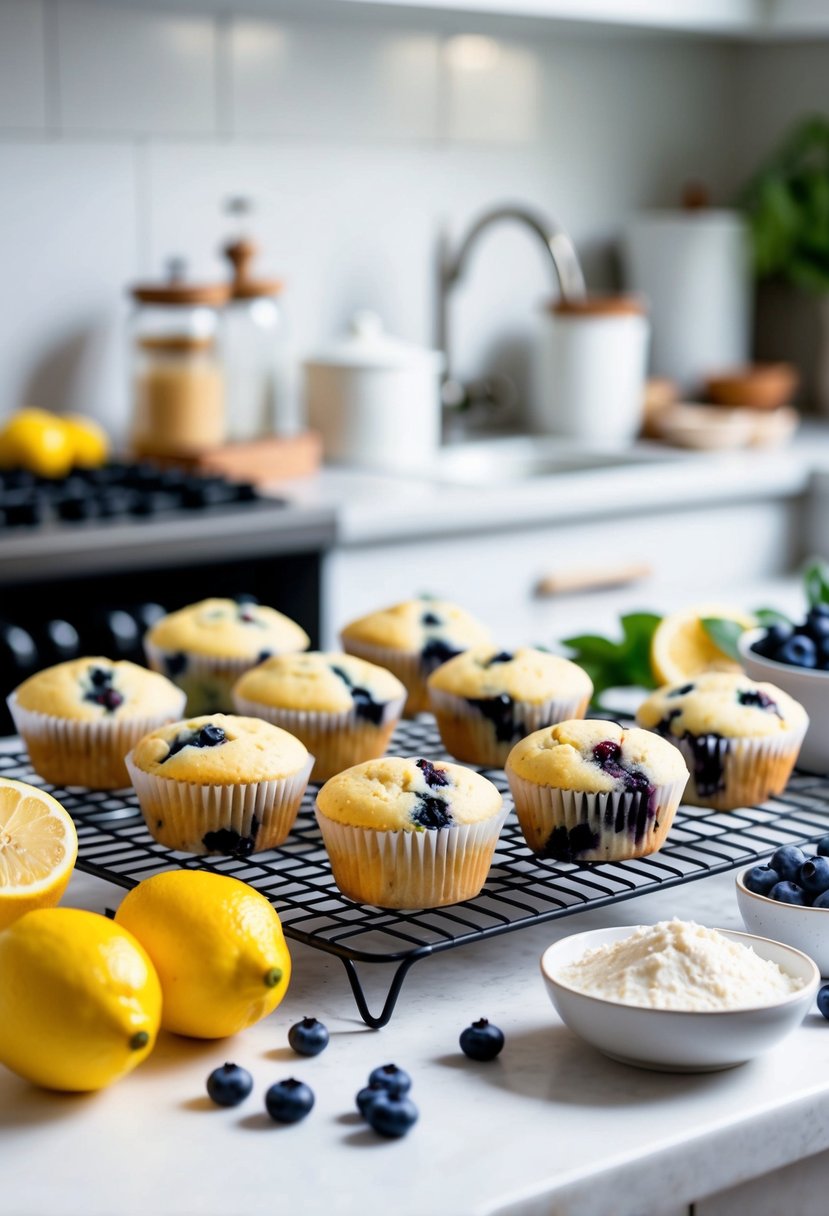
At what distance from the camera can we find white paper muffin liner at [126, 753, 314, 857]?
3.78 ft

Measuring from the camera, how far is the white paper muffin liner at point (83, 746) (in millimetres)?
1293

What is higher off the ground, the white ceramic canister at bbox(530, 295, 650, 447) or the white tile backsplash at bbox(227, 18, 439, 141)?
the white tile backsplash at bbox(227, 18, 439, 141)

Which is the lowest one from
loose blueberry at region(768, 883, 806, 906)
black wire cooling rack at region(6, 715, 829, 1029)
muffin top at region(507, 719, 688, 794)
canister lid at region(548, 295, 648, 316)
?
black wire cooling rack at region(6, 715, 829, 1029)

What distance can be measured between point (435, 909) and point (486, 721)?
0.35m

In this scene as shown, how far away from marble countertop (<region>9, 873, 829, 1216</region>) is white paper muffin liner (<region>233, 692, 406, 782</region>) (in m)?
0.38

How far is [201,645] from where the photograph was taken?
4.94 feet

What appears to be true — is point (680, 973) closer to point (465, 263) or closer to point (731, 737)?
→ point (731, 737)

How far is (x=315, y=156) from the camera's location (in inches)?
132

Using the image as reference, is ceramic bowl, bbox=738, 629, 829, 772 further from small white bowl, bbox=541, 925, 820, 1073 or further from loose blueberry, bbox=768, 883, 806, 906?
small white bowl, bbox=541, 925, 820, 1073

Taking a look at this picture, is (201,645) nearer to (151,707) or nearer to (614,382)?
(151,707)

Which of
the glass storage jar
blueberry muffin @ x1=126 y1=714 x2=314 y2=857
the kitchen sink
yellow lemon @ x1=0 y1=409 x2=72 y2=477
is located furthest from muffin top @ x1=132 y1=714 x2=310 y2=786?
the kitchen sink

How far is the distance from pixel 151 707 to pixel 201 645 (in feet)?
0.58

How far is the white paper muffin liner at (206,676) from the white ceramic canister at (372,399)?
1677mm

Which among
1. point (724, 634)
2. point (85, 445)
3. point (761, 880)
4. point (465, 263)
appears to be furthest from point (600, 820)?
point (465, 263)
